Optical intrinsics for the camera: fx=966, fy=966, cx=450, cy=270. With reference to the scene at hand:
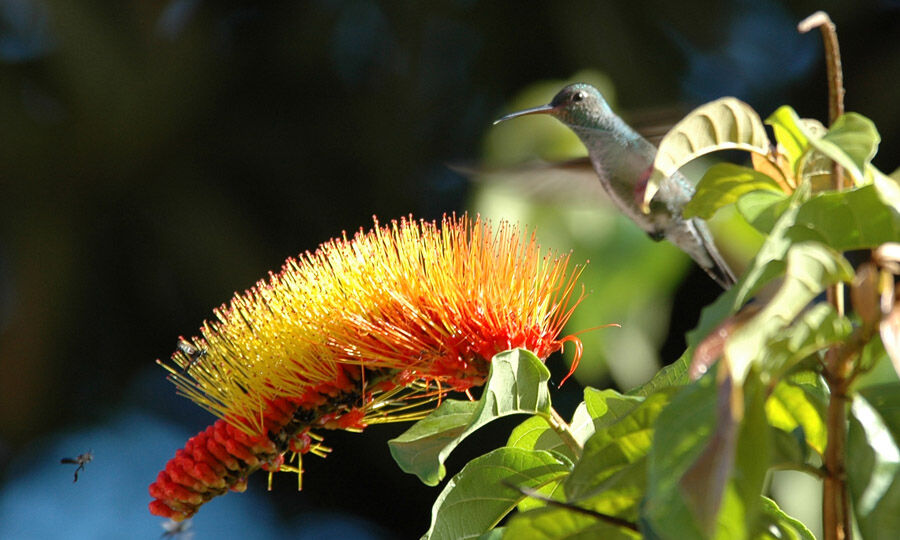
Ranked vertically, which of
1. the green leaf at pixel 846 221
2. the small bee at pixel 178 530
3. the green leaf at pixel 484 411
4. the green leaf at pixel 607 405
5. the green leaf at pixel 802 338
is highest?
the green leaf at pixel 846 221

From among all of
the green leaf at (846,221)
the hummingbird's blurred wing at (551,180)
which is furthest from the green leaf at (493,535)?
the hummingbird's blurred wing at (551,180)

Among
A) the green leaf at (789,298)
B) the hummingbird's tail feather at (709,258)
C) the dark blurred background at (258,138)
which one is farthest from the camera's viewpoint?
the dark blurred background at (258,138)

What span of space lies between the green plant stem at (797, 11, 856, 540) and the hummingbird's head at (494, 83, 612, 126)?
69cm

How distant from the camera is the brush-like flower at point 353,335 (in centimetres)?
65

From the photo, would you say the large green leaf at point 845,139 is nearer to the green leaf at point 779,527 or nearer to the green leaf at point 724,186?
the green leaf at point 724,186

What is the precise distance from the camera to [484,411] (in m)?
0.51

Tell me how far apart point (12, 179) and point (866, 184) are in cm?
250

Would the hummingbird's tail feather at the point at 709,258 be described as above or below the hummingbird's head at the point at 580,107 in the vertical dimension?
below

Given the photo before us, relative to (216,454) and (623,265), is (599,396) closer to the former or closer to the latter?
(216,454)

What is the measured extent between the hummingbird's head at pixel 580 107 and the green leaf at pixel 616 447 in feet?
2.32

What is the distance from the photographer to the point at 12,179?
2521 mm

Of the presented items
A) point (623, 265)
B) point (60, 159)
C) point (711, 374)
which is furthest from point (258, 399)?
point (60, 159)

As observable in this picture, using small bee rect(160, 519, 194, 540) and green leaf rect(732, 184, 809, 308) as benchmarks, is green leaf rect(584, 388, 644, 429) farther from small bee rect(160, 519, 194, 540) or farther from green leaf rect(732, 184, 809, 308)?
small bee rect(160, 519, 194, 540)

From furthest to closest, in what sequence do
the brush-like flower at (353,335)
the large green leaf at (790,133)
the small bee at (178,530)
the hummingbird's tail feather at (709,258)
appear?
1. the hummingbird's tail feather at (709,258)
2. the small bee at (178,530)
3. the brush-like flower at (353,335)
4. the large green leaf at (790,133)
